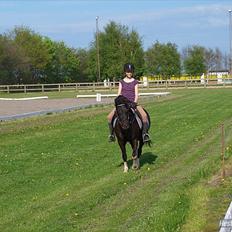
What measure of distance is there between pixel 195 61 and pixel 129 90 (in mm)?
87825

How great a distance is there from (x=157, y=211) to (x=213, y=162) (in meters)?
5.00

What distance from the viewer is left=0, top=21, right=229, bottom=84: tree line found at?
93.1 meters

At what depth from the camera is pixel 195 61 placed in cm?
9956

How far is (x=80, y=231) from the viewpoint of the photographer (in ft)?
26.2

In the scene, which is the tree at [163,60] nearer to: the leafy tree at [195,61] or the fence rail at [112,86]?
the leafy tree at [195,61]

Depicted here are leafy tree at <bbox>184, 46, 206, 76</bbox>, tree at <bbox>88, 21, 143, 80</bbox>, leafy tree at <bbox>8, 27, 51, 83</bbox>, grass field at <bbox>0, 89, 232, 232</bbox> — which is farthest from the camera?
leafy tree at <bbox>184, 46, 206, 76</bbox>

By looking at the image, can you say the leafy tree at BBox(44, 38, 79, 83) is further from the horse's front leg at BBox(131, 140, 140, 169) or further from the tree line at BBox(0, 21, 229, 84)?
the horse's front leg at BBox(131, 140, 140, 169)

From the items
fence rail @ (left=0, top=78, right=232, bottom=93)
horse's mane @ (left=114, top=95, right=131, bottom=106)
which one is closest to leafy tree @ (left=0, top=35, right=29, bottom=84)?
fence rail @ (left=0, top=78, right=232, bottom=93)

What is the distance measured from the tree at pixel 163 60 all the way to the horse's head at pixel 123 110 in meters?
85.3

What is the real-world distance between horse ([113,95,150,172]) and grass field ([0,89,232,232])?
0.49 metres

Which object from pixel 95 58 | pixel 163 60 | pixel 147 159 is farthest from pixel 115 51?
pixel 147 159

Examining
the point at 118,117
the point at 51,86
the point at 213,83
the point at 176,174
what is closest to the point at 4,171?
the point at 118,117

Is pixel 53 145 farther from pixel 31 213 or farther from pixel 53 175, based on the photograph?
pixel 31 213

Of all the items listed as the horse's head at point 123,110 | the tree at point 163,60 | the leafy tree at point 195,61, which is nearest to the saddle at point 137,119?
the horse's head at point 123,110
